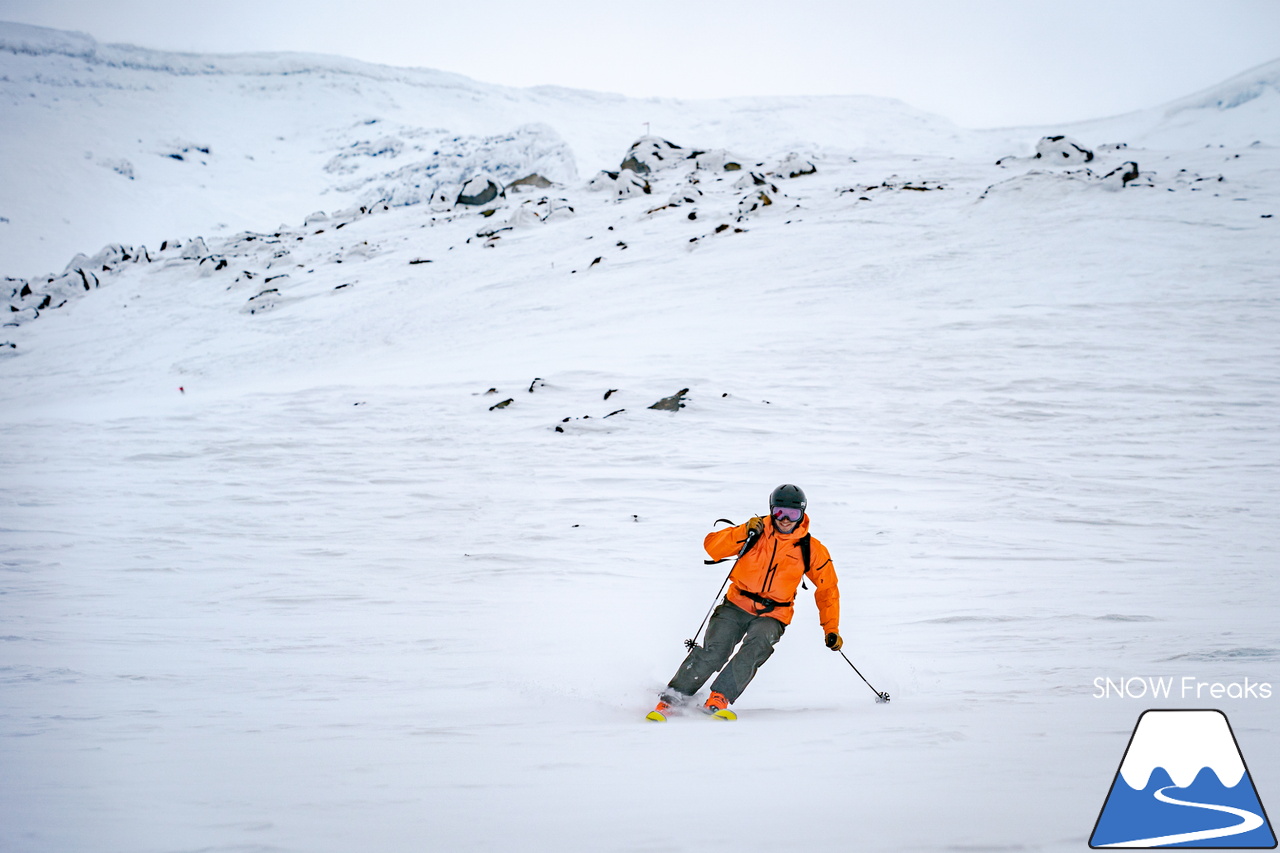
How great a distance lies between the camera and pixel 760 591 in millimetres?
4590

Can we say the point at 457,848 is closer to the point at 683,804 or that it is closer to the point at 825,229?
the point at 683,804

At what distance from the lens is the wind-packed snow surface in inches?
121

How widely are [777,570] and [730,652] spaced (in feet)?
1.95

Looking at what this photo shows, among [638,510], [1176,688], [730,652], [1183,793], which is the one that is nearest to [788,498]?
[730,652]

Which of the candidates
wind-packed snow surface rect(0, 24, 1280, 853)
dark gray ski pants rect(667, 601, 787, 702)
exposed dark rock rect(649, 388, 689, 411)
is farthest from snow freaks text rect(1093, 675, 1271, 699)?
exposed dark rock rect(649, 388, 689, 411)

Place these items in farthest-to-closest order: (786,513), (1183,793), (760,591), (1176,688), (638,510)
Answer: (638,510) → (760,591) → (786,513) → (1176,688) → (1183,793)

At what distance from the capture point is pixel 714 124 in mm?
86938

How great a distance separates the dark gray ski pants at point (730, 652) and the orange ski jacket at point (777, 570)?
83 millimetres

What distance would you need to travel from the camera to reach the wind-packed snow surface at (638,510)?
3.07 m

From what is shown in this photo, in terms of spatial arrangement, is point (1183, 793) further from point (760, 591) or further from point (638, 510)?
point (638, 510)

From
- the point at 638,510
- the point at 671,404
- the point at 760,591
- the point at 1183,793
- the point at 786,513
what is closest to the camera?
the point at 1183,793

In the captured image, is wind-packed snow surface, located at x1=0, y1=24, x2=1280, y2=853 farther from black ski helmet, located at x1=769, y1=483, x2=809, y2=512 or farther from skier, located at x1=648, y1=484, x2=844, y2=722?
black ski helmet, located at x1=769, y1=483, x2=809, y2=512

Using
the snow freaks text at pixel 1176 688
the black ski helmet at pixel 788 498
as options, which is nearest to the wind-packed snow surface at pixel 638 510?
Answer: the snow freaks text at pixel 1176 688

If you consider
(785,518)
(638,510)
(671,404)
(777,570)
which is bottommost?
(638,510)
